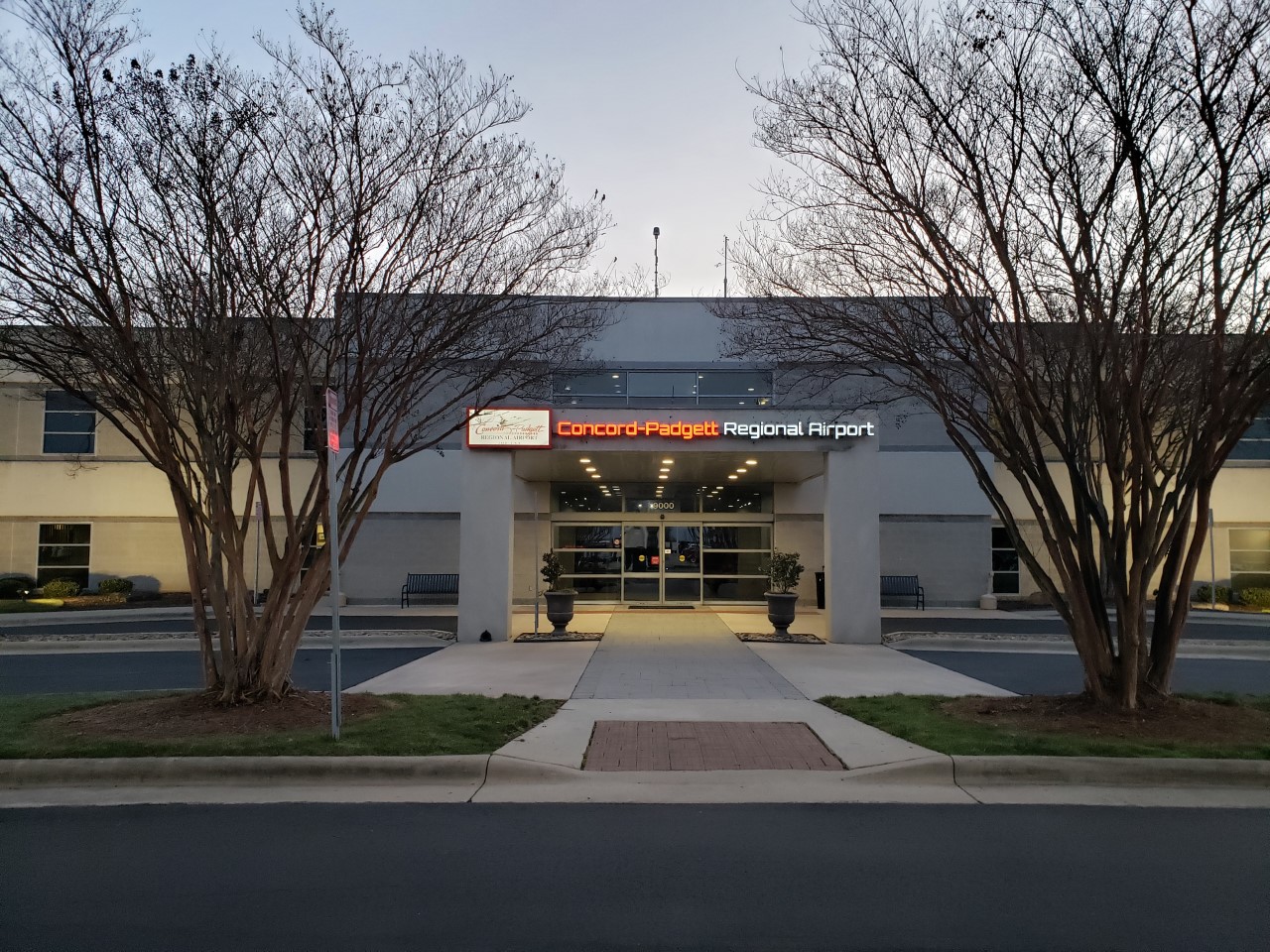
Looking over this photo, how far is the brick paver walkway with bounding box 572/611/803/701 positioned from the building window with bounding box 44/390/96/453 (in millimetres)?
17967

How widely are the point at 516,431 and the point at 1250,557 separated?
23.4m

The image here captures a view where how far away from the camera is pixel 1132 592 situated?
9367 mm

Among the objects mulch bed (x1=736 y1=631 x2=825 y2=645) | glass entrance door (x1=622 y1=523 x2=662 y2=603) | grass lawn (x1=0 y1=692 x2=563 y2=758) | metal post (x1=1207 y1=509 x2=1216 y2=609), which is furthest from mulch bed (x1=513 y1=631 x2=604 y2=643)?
metal post (x1=1207 y1=509 x2=1216 y2=609)

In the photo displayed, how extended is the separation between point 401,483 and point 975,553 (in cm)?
1697

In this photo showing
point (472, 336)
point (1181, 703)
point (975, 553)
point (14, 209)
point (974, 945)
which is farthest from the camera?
point (975, 553)

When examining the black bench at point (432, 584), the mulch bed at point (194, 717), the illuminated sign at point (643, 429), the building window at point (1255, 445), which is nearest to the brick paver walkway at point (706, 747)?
the mulch bed at point (194, 717)

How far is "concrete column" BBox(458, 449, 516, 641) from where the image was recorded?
18.3 m

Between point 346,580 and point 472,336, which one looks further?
point 346,580

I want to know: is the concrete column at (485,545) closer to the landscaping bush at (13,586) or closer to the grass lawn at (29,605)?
the grass lawn at (29,605)

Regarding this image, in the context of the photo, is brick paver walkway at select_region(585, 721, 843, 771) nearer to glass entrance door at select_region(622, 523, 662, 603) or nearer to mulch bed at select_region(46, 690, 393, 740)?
mulch bed at select_region(46, 690, 393, 740)

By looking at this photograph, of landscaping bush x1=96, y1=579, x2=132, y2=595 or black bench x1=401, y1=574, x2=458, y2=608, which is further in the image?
black bench x1=401, y1=574, x2=458, y2=608

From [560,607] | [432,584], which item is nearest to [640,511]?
[432,584]

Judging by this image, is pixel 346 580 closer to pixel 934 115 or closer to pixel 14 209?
pixel 14 209

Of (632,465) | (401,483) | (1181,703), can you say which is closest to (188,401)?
(1181,703)
